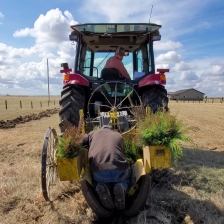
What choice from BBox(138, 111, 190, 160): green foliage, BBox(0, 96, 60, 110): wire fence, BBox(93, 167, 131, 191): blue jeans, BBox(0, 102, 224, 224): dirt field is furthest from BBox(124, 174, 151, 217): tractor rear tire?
BBox(0, 96, 60, 110): wire fence

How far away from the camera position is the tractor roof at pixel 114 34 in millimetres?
5441

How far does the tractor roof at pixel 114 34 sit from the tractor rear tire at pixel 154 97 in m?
1.11

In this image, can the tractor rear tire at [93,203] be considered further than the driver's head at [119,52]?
No

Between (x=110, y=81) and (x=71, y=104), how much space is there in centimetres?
84

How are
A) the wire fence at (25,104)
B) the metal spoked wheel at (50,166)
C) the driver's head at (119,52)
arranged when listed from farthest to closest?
the wire fence at (25,104) < the driver's head at (119,52) < the metal spoked wheel at (50,166)

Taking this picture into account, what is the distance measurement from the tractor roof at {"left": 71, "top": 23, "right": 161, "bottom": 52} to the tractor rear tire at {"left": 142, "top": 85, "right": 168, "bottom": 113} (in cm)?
111

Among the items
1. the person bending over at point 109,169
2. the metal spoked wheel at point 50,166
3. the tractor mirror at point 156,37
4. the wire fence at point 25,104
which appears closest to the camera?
the person bending over at point 109,169

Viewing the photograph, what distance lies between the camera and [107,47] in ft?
21.1

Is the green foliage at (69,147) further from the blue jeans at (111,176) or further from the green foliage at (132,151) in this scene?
the green foliage at (132,151)

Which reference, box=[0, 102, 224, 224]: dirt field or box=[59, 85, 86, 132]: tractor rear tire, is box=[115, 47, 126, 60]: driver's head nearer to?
box=[59, 85, 86, 132]: tractor rear tire

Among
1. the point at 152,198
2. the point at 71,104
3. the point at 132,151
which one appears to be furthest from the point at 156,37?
the point at 152,198

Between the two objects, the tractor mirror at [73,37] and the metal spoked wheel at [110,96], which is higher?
the tractor mirror at [73,37]

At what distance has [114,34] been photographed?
5723 mm

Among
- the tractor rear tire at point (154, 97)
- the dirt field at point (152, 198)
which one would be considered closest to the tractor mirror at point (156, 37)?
the tractor rear tire at point (154, 97)
